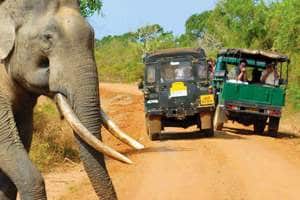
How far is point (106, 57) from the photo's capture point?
251 feet

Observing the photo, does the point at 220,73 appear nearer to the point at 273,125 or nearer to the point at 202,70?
the point at 273,125

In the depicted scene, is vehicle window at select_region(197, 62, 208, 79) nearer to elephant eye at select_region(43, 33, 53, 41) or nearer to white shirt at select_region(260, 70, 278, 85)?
white shirt at select_region(260, 70, 278, 85)

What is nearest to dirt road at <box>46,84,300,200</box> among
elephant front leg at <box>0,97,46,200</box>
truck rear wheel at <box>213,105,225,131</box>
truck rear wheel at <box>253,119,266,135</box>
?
truck rear wheel at <box>213,105,225,131</box>

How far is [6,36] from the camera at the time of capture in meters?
6.61

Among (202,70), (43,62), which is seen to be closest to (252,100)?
(202,70)

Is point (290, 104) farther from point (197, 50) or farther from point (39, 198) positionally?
point (39, 198)

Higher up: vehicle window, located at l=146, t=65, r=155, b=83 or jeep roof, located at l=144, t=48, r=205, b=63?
jeep roof, located at l=144, t=48, r=205, b=63

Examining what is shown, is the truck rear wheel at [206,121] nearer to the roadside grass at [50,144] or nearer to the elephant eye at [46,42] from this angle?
the roadside grass at [50,144]

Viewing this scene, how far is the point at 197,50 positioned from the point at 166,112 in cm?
207

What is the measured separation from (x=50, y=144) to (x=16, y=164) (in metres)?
8.11

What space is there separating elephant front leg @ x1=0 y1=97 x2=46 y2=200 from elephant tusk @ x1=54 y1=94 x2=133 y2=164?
0.59m

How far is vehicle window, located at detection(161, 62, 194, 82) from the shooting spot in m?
20.8

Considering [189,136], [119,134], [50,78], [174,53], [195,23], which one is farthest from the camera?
[195,23]

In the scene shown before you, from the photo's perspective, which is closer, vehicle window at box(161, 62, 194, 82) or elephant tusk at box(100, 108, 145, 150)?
elephant tusk at box(100, 108, 145, 150)
